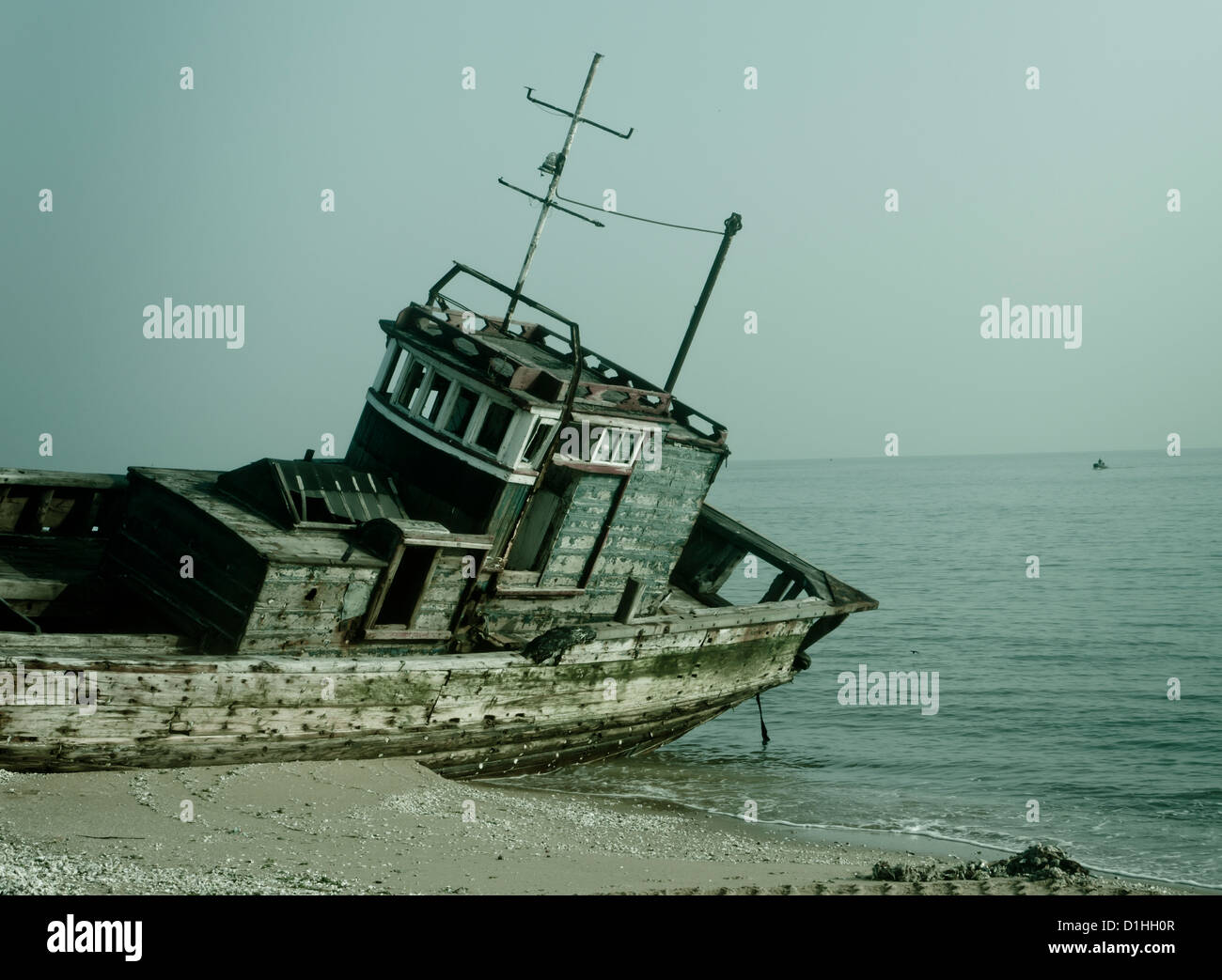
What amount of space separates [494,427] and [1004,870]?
6.91 meters

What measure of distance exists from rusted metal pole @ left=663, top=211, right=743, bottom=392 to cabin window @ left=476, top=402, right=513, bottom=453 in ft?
16.7

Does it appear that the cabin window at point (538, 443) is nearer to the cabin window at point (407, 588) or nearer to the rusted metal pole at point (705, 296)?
the cabin window at point (407, 588)

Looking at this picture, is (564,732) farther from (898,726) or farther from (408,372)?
(898,726)

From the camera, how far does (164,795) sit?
9.88 metres

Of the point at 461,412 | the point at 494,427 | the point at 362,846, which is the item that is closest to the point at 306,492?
the point at 461,412

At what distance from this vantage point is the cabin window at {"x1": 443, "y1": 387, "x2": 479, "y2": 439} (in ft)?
42.7

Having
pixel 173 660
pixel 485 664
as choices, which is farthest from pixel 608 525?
pixel 173 660

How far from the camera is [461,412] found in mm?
13078

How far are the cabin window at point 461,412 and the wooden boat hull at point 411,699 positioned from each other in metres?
2.62

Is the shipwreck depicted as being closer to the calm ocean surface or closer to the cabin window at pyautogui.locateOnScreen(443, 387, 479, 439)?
the cabin window at pyautogui.locateOnScreen(443, 387, 479, 439)

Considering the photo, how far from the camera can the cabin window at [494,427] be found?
1267 centimetres

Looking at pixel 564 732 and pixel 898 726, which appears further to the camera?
pixel 898 726

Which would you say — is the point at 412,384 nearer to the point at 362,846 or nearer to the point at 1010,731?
the point at 362,846
